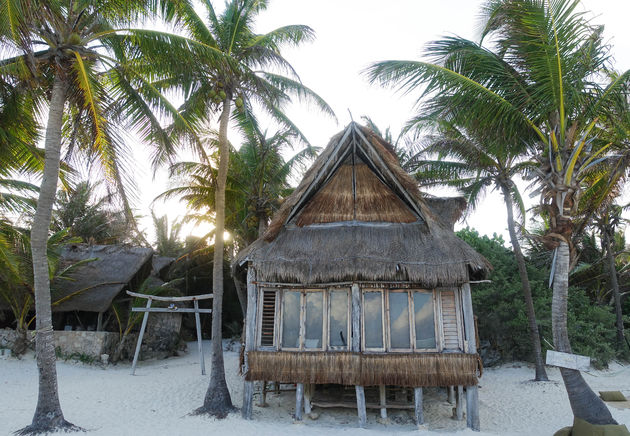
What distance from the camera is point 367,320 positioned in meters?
9.41

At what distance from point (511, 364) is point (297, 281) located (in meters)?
10.6

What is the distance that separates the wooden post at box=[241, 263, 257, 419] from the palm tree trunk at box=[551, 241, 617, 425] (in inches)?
236

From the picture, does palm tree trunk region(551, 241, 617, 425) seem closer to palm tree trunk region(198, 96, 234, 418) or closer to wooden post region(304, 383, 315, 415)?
wooden post region(304, 383, 315, 415)

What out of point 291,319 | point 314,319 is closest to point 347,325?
point 314,319

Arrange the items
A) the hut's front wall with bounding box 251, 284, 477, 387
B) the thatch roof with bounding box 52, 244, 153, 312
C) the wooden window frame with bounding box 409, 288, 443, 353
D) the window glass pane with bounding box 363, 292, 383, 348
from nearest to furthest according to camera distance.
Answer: the hut's front wall with bounding box 251, 284, 477, 387 → the wooden window frame with bounding box 409, 288, 443, 353 → the window glass pane with bounding box 363, 292, 383, 348 → the thatch roof with bounding box 52, 244, 153, 312

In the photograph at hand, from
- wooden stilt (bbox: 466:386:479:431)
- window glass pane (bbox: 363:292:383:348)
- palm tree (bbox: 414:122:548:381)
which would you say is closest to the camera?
wooden stilt (bbox: 466:386:479:431)

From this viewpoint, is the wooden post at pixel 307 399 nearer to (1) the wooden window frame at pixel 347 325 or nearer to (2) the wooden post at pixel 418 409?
(1) the wooden window frame at pixel 347 325

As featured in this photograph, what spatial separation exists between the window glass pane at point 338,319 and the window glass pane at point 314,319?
0.23 meters

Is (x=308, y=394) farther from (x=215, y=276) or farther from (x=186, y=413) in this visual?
(x=215, y=276)

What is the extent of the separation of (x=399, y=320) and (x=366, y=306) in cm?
77

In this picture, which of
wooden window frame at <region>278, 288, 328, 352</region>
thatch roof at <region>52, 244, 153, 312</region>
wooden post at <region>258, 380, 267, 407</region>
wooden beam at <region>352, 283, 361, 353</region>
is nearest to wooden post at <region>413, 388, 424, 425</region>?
wooden beam at <region>352, 283, 361, 353</region>

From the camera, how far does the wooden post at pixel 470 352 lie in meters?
8.73

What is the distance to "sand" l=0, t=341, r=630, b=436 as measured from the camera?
859 cm

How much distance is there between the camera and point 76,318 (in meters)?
16.7
